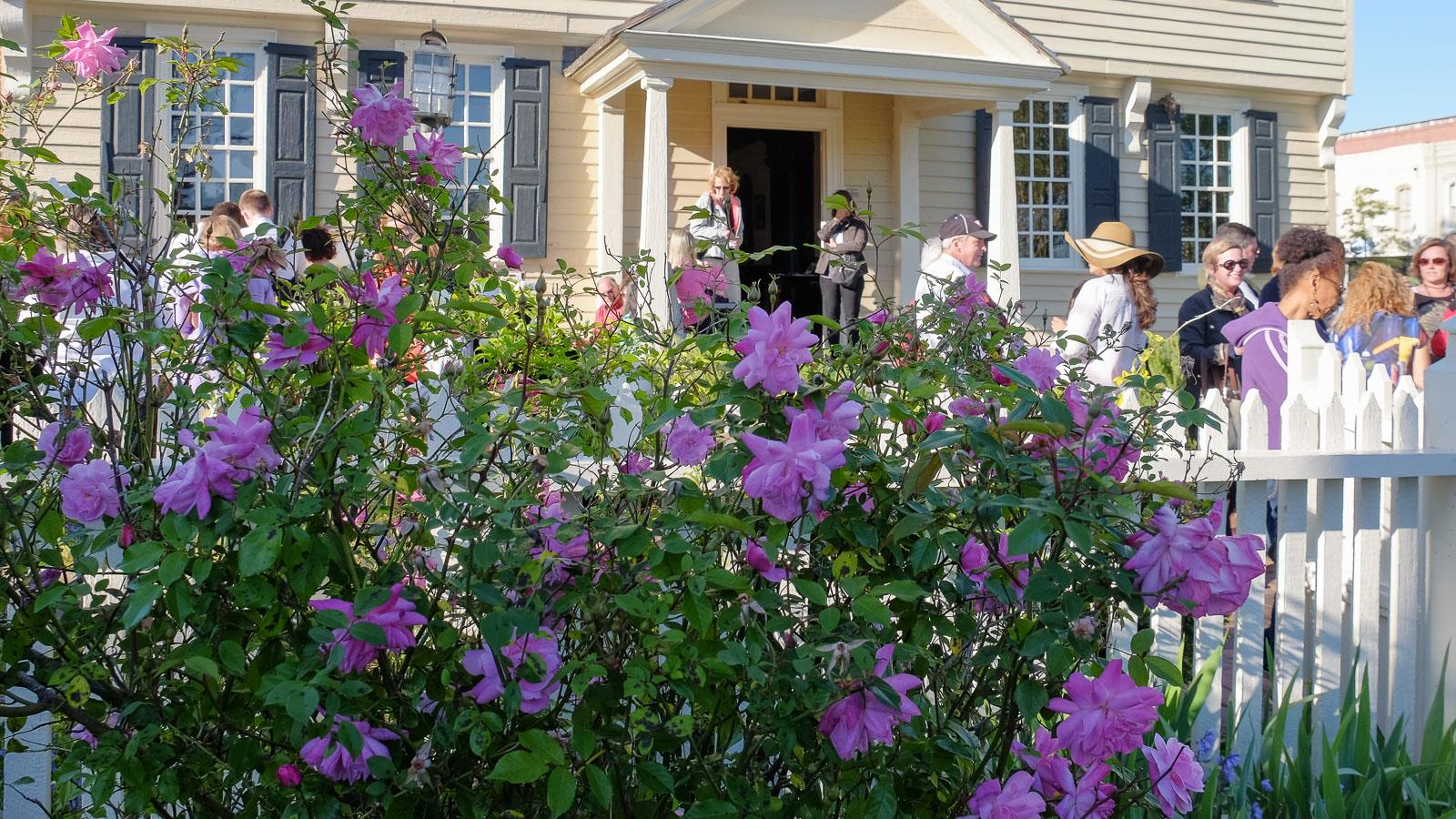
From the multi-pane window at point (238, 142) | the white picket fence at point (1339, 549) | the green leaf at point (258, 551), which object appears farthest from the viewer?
the multi-pane window at point (238, 142)

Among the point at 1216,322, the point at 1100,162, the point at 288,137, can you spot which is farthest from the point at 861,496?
the point at 1100,162

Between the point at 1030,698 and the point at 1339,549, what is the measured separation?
1816 millimetres

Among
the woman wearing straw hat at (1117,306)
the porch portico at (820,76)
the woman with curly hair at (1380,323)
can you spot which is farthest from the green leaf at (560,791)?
the porch portico at (820,76)

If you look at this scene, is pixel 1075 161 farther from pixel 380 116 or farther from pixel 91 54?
pixel 380 116

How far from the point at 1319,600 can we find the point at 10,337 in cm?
281

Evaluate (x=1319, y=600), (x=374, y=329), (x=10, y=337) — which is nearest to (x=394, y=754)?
(x=374, y=329)

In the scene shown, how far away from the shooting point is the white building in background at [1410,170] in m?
44.7

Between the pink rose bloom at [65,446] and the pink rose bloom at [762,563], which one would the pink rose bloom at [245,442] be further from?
the pink rose bloom at [762,563]

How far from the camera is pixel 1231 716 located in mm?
3127

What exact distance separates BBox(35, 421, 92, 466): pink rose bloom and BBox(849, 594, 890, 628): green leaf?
3.60 feet

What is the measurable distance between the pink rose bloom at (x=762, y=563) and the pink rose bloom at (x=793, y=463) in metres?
0.11

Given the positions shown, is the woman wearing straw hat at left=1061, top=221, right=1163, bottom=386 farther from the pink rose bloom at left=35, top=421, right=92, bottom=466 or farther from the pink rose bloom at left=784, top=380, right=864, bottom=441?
the pink rose bloom at left=35, top=421, right=92, bottom=466

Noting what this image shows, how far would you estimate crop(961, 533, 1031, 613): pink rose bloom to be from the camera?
1.75 m

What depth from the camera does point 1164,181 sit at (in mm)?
13453
